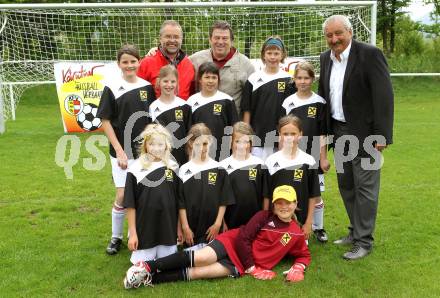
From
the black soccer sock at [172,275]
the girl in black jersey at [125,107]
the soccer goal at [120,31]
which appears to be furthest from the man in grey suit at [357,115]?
the soccer goal at [120,31]

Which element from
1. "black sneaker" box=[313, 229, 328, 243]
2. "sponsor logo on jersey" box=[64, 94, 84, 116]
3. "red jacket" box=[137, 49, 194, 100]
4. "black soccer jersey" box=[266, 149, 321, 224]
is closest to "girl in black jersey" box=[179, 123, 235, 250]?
"black soccer jersey" box=[266, 149, 321, 224]

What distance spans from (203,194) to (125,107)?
106 cm

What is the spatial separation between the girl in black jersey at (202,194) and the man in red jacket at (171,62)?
0.57m

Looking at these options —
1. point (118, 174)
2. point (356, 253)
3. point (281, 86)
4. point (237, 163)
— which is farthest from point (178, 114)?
point (356, 253)

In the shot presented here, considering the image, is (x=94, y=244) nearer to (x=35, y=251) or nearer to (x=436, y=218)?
(x=35, y=251)

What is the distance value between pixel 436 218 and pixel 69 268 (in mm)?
3922

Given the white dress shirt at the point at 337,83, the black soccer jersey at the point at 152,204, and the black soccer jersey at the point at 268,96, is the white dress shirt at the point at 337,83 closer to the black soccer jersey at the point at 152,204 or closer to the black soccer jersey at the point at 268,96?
the black soccer jersey at the point at 268,96

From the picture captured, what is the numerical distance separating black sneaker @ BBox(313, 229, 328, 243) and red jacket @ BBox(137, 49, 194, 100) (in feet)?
6.24

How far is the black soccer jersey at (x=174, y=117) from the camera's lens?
425 centimetres

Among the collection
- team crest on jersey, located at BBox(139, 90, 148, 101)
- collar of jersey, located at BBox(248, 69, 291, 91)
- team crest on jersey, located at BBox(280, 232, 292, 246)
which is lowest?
team crest on jersey, located at BBox(280, 232, 292, 246)

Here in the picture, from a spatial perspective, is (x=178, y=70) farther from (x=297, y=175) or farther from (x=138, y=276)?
(x=138, y=276)

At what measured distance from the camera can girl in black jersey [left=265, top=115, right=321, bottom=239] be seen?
13.6ft

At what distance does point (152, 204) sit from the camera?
386 cm

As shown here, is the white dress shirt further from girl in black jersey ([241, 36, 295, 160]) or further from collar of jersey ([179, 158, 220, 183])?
collar of jersey ([179, 158, 220, 183])
